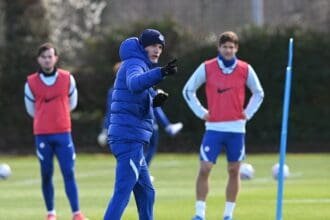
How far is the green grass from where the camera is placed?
1507 centimetres

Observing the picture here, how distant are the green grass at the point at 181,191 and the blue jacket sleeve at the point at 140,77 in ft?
13.9

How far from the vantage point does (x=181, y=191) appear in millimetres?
18969

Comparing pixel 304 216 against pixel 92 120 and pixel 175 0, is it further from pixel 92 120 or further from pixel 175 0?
pixel 175 0

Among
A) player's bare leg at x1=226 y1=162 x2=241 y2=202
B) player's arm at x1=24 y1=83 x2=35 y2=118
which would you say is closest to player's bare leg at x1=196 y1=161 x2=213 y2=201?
player's bare leg at x1=226 y1=162 x2=241 y2=202

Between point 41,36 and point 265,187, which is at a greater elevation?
point 41,36

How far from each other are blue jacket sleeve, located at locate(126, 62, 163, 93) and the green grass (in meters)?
4.22

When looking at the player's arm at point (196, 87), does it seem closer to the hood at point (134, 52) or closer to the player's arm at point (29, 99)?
the player's arm at point (29, 99)

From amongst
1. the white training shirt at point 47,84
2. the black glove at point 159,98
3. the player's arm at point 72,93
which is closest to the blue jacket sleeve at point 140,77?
the black glove at point 159,98

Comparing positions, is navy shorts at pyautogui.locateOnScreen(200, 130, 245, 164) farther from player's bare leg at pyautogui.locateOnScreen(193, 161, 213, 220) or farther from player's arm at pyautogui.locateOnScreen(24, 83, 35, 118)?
player's arm at pyautogui.locateOnScreen(24, 83, 35, 118)

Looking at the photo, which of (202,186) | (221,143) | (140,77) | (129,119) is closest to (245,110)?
(221,143)

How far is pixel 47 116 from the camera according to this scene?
14.4 metres

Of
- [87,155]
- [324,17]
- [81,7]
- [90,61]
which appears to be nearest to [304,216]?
[87,155]

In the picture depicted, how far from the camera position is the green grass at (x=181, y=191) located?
15.1 metres

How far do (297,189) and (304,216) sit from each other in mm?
4344
